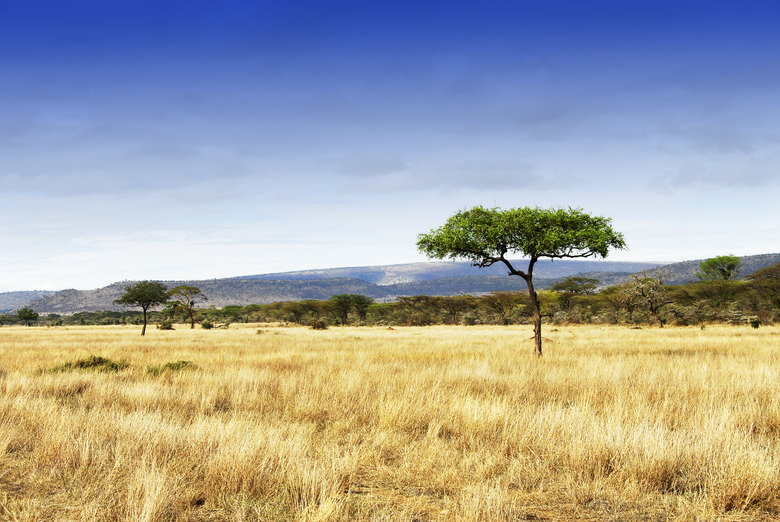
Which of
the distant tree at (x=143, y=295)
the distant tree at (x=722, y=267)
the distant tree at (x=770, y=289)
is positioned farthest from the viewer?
the distant tree at (x=722, y=267)

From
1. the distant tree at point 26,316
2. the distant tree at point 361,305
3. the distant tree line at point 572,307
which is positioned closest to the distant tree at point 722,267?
the distant tree line at point 572,307

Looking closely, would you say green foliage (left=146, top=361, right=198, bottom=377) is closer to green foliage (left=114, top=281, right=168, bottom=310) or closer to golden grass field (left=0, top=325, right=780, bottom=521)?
golden grass field (left=0, top=325, right=780, bottom=521)

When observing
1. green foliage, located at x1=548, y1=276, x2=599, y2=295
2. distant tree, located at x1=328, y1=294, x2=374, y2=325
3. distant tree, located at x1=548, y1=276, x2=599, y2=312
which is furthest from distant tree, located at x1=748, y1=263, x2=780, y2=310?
distant tree, located at x1=328, y1=294, x2=374, y2=325

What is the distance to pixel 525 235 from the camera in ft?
56.7

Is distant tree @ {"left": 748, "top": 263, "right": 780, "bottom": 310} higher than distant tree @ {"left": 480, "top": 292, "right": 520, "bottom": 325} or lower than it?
higher

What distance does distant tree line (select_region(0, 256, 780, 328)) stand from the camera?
51.6 meters

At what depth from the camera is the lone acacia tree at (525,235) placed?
54.4ft

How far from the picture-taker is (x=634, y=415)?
23.0 feet

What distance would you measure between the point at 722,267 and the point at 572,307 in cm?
4822

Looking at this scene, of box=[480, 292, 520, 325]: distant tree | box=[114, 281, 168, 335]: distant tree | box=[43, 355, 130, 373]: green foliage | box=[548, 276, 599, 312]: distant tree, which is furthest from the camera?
box=[548, 276, 599, 312]: distant tree

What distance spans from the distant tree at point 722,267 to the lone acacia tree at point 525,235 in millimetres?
95530

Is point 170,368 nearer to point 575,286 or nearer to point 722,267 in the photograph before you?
point 575,286


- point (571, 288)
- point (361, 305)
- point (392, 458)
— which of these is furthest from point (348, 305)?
point (392, 458)

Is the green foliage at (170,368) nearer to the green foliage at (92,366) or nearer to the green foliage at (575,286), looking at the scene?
the green foliage at (92,366)
